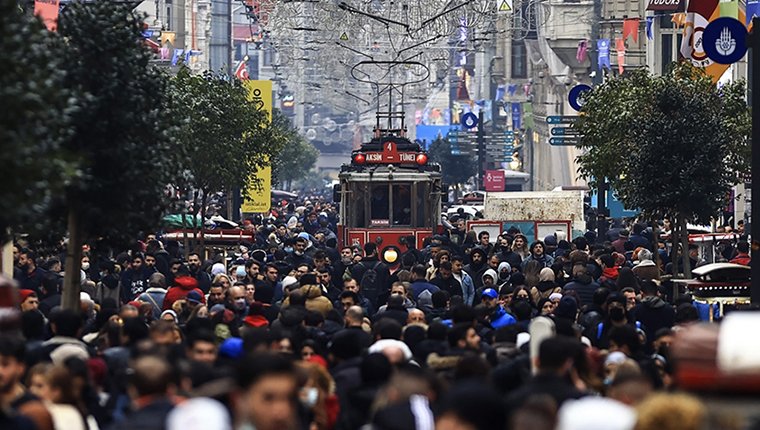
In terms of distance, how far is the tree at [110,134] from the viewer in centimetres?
1812

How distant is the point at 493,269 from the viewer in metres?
27.6

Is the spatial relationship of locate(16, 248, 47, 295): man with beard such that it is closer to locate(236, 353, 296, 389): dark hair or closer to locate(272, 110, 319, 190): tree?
locate(236, 353, 296, 389): dark hair

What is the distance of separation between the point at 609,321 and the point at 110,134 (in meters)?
4.47

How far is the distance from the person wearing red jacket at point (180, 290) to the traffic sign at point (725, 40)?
25.7ft

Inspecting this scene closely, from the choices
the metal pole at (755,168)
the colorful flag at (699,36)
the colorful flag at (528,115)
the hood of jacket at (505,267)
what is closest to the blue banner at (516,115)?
the colorful flag at (528,115)

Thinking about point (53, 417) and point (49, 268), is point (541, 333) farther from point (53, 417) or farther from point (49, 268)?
point (49, 268)

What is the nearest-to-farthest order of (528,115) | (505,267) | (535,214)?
(505,267) < (535,214) < (528,115)

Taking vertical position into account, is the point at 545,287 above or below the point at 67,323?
below

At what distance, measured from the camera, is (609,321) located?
17.2 metres

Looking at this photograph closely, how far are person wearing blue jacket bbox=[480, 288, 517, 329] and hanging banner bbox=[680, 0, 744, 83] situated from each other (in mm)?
13059

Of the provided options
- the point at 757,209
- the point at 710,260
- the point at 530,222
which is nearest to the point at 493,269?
the point at 710,260

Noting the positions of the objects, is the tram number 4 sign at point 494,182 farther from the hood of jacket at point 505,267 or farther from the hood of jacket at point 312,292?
the hood of jacket at point 312,292

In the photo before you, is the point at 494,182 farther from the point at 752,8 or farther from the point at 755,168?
the point at 755,168

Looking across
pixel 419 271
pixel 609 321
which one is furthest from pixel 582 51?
pixel 609 321
